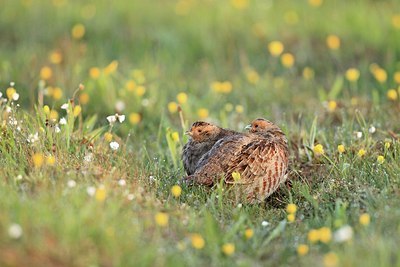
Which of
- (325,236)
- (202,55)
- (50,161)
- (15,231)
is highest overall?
(15,231)

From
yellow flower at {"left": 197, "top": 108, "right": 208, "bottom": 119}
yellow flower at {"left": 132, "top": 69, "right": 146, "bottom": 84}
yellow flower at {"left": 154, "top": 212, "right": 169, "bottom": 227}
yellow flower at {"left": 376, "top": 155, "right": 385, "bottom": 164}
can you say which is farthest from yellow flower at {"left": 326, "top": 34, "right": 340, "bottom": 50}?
yellow flower at {"left": 154, "top": 212, "right": 169, "bottom": 227}

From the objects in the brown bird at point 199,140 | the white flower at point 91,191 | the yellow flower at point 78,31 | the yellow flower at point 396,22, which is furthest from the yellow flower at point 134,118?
the yellow flower at point 396,22

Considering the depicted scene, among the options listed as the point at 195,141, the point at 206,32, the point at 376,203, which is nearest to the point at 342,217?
the point at 376,203

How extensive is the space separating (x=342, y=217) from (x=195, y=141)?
1.65 metres

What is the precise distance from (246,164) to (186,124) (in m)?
1.15

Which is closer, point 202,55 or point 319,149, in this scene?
point 319,149

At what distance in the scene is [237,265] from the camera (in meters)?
4.19

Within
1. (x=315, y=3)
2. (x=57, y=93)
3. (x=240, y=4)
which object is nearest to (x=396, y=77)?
(x=315, y=3)

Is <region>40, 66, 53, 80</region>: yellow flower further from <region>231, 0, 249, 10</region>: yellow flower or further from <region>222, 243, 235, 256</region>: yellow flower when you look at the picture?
<region>222, 243, 235, 256</region>: yellow flower

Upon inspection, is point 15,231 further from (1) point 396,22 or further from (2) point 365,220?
(1) point 396,22

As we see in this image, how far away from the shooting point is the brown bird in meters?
5.89

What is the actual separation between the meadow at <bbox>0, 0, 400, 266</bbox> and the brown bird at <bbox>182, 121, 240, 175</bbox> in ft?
0.50

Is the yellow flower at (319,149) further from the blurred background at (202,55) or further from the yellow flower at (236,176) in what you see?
the blurred background at (202,55)

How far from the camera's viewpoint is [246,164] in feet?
18.0
